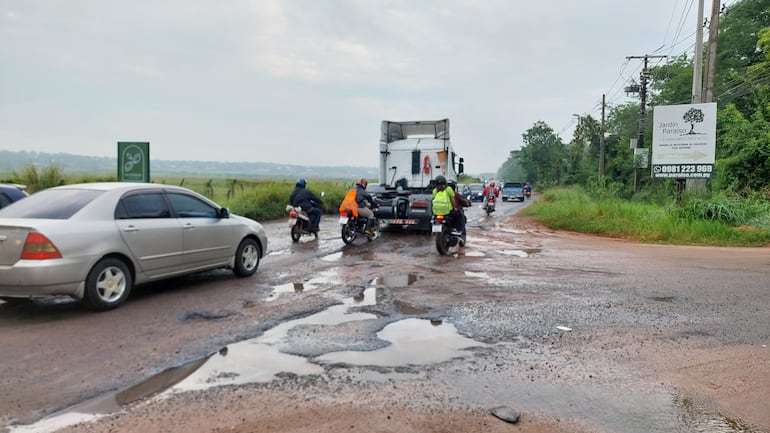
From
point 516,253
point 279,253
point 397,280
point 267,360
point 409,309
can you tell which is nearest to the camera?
point 267,360

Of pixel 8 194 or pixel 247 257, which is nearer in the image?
pixel 247 257

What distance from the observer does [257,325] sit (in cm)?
581

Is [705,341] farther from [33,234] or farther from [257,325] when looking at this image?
[33,234]

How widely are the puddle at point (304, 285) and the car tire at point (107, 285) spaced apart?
1.72 meters

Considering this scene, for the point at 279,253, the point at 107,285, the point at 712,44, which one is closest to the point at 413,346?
the point at 107,285

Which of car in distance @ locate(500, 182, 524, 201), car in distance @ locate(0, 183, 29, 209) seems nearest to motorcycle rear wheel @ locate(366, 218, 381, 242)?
car in distance @ locate(0, 183, 29, 209)

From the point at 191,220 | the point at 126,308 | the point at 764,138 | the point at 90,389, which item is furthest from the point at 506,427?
the point at 764,138

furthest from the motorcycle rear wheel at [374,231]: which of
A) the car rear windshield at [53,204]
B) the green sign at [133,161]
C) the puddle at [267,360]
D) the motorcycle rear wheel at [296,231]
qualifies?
the car rear windshield at [53,204]

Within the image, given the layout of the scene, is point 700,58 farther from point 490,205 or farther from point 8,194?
point 8,194

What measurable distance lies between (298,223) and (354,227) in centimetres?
140

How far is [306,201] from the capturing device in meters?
13.6

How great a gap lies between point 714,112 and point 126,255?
16642mm

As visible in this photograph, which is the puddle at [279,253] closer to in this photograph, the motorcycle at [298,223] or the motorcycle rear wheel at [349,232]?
the motorcycle at [298,223]

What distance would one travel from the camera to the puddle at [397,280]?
323 inches
